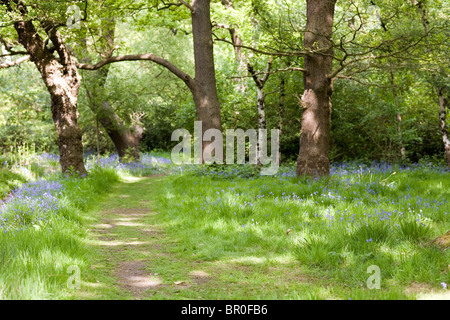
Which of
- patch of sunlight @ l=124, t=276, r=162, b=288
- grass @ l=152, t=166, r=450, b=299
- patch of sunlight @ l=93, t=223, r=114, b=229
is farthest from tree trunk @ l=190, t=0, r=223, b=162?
patch of sunlight @ l=124, t=276, r=162, b=288

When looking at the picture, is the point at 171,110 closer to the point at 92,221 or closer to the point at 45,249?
the point at 92,221

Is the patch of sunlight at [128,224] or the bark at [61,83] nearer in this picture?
the patch of sunlight at [128,224]

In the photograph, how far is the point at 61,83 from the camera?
1177cm

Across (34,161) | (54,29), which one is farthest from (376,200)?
(34,161)

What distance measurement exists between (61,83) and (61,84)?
33mm

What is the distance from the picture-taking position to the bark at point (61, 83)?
11.6 metres

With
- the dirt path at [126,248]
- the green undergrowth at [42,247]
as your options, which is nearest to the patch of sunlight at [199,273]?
the dirt path at [126,248]

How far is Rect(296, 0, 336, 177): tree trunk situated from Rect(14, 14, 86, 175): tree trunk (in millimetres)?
7066

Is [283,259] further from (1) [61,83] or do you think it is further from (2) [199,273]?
(1) [61,83]

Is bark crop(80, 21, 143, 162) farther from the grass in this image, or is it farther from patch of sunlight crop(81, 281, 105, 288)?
patch of sunlight crop(81, 281, 105, 288)

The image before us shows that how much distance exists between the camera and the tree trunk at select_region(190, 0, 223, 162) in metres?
12.8

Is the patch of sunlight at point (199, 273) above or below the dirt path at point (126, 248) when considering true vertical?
above

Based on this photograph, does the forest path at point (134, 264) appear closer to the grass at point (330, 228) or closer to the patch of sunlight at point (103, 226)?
the patch of sunlight at point (103, 226)
